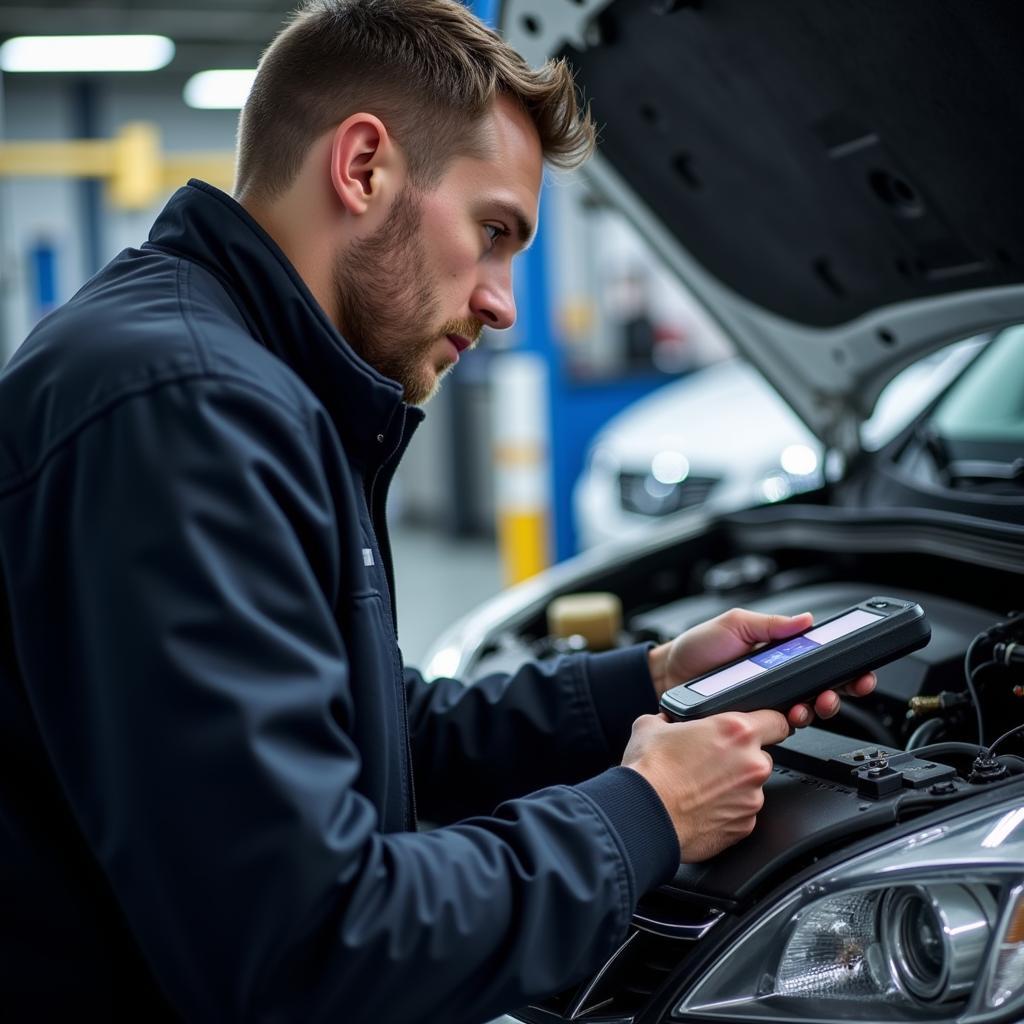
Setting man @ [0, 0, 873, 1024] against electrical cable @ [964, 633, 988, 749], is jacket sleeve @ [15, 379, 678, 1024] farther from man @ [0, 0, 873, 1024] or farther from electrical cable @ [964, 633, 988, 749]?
electrical cable @ [964, 633, 988, 749]

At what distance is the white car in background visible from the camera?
155 inches

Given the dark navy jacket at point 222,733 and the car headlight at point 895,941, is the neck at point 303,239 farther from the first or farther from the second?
the car headlight at point 895,941

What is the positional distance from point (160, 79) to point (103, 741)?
45.9ft

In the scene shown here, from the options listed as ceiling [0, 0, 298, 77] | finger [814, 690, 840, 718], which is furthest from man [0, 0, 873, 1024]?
ceiling [0, 0, 298, 77]

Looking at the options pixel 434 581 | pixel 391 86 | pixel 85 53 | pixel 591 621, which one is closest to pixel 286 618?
pixel 391 86

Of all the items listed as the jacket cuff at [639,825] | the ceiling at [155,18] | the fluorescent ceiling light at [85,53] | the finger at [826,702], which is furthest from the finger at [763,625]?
the fluorescent ceiling light at [85,53]

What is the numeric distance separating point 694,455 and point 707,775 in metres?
3.19

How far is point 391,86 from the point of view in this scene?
1125 mm

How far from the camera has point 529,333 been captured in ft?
18.0

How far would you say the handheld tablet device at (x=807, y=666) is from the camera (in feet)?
3.69

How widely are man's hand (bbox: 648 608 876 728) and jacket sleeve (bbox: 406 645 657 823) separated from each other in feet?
0.07

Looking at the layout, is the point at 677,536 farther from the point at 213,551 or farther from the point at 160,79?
the point at 160,79

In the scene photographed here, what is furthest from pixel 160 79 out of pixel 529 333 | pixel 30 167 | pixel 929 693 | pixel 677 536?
pixel 929 693

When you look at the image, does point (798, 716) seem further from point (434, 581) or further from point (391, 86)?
point (434, 581)
